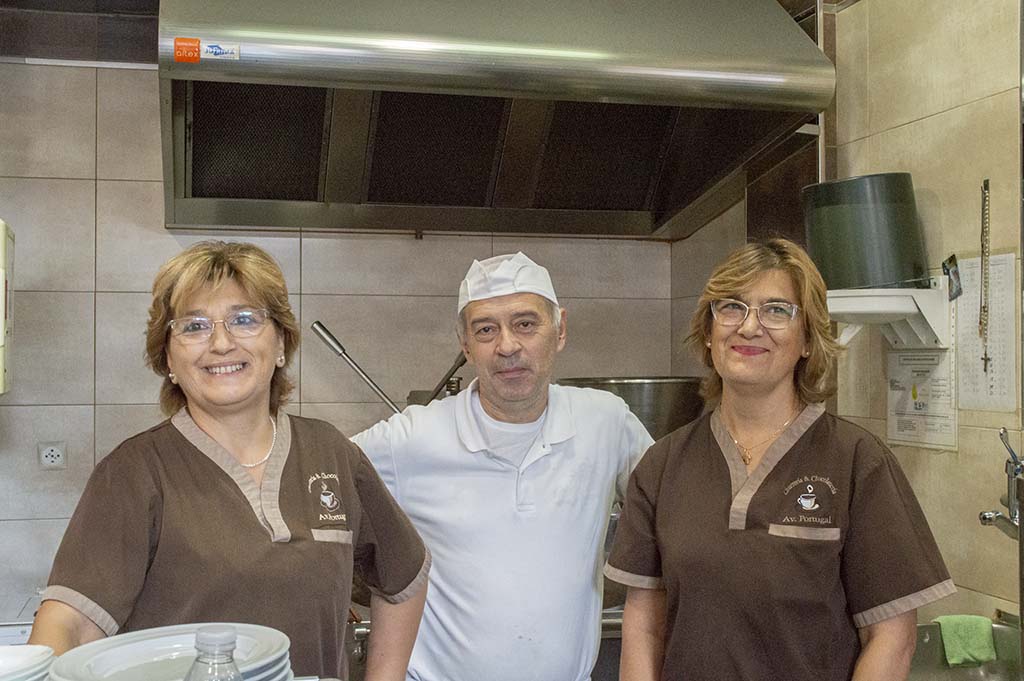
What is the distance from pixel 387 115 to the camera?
2.46 meters

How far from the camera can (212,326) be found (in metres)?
1.23

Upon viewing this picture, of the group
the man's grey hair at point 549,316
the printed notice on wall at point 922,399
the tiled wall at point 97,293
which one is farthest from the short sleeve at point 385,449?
the tiled wall at point 97,293

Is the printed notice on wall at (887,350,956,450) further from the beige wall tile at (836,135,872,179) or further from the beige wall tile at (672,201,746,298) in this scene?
the beige wall tile at (672,201,746,298)

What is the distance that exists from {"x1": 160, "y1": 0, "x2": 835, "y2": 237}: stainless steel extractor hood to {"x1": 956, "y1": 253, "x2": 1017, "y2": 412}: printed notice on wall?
62 centimetres

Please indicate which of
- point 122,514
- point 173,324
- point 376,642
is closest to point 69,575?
point 122,514

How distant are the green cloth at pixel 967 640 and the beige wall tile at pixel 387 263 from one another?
1.77 metres

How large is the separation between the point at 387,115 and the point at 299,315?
0.82 metres

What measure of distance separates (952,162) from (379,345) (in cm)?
173

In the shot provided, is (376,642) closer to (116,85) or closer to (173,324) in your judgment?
(173,324)

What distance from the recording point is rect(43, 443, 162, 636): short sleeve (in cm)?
111

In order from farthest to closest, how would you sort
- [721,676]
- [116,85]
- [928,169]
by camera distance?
[116,85] → [928,169] → [721,676]

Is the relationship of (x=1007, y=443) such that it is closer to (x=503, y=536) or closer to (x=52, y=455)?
(x=503, y=536)

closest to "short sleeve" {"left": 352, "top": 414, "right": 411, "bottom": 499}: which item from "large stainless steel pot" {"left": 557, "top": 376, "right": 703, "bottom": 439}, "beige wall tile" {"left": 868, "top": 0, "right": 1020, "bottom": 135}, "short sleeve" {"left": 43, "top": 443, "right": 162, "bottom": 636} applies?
"short sleeve" {"left": 43, "top": 443, "right": 162, "bottom": 636}

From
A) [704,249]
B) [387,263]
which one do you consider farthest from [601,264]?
[387,263]
